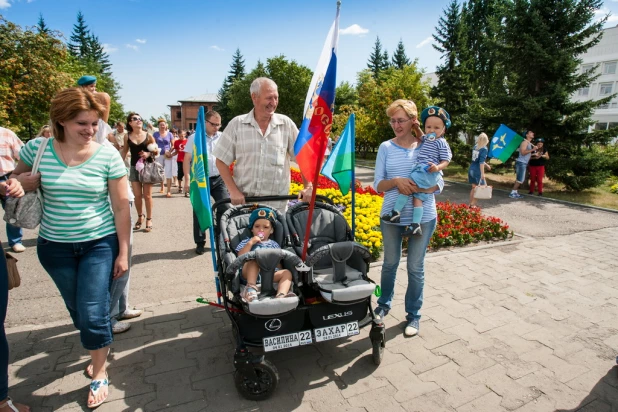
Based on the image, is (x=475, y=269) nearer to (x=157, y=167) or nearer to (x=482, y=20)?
(x=157, y=167)

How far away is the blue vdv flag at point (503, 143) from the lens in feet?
33.7

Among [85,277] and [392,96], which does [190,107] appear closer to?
[392,96]

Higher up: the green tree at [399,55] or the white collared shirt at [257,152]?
the green tree at [399,55]

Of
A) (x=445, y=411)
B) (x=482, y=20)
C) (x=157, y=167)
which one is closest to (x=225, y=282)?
(x=445, y=411)

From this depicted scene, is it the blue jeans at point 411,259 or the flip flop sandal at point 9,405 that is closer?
the flip flop sandal at point 9,405

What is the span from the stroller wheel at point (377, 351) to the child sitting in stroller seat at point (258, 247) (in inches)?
35.7

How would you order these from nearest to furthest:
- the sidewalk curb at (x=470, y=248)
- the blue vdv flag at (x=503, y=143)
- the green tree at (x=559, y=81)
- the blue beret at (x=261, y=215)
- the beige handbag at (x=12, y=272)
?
the beige handbag at (x=12, y=272)
the blue beret at (x=261, y=215)
the sidewalk curb at (x=470, y=248)
the blue vdv flag at (x=503, y=143)
the green tree at (x=559, y=81)

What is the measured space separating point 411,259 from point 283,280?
1.43 meters

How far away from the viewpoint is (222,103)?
239ft

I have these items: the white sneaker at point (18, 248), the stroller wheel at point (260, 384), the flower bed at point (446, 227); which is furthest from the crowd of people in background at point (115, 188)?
the flower bed at point (446, 227)

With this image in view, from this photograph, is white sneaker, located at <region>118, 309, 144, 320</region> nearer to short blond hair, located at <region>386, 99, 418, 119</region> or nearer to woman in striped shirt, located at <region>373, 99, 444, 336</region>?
woman in striped shirt, located at <region>373, 99, 444, 336</region>

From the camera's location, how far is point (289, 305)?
2.71m

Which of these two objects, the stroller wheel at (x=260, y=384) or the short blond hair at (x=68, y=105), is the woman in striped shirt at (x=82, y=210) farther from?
the stroller wheel at (x=260, y=384)

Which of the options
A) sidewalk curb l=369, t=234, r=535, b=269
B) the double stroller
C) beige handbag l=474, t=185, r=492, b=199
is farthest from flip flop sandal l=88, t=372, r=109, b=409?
beige handbag l=474, t=185, r=492, b=199
